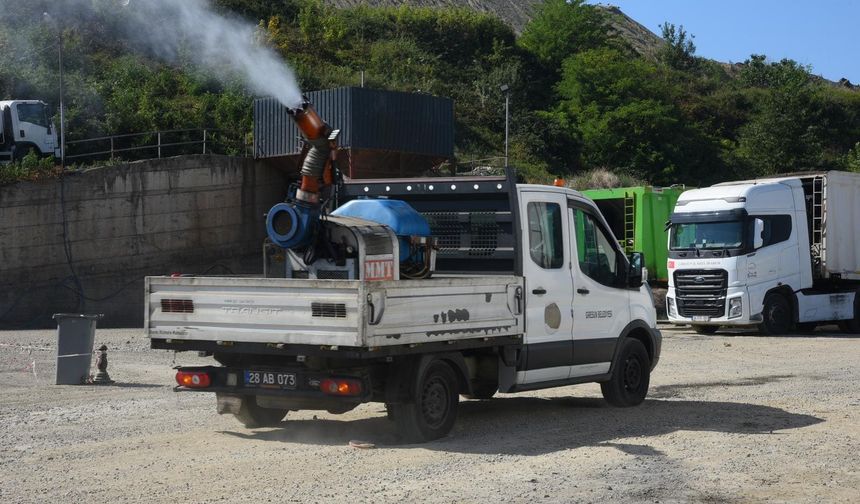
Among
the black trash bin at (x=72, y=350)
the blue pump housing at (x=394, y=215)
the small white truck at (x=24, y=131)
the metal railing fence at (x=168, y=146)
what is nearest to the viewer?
the blue pump housing at (x=394, y=215)

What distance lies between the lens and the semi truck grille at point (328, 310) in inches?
365

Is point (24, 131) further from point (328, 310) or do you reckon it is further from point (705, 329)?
point (328, 310)

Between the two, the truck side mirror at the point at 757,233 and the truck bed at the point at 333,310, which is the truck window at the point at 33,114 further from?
the truck bed at the point at 333,310

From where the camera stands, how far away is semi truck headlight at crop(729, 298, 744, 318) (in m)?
25.1

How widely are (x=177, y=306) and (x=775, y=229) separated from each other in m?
18.5

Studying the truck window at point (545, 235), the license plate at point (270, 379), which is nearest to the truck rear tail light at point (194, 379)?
the license plate at point (270, 379)

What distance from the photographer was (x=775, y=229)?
2548cm

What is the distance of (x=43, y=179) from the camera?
106 ft

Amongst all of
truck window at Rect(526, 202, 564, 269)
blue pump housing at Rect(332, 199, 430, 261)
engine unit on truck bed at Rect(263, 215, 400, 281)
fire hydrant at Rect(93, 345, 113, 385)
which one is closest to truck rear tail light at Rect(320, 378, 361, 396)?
engine unit on truck bed at Rect(263, 215, 400, 281)

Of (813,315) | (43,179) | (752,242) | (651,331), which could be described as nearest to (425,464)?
(651,331)

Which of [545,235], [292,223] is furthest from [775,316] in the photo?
[292,223]

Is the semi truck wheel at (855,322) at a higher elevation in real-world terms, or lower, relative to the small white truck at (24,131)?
lower

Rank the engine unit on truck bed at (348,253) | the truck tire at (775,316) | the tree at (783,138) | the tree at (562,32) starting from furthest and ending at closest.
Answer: the tree at (562,32) < the tree at (783,138) < the truck tire at (775,316) < the engine unit on truck bed at (348,253)

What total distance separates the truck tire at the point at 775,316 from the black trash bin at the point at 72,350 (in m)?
16.2
